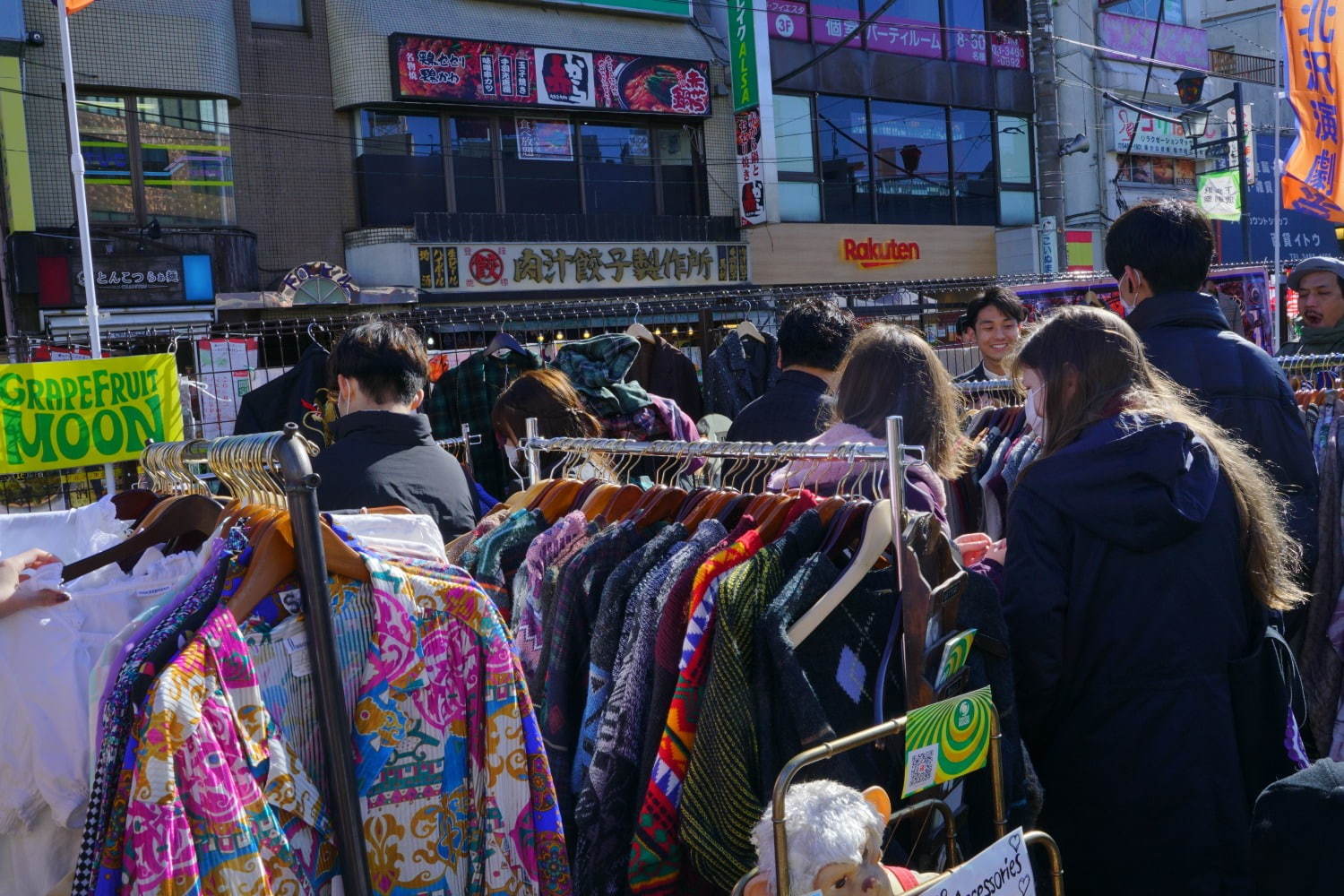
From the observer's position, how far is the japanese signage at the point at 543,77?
14352 mm

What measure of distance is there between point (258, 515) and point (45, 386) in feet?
11.6

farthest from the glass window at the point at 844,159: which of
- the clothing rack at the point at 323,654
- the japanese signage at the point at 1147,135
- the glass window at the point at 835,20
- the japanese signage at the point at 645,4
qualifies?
the clothing rack at the point at 323,654

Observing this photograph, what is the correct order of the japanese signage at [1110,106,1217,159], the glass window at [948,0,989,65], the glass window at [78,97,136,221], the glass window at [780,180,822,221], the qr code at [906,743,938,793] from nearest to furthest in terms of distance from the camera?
the qr code at [906,743,938,793] → the glass window at [78,97,136,221] → the glass window at [780,180,822,221] → the glass window at [948,0,989,65] → the japanese signage at [1110,106,1217,159]

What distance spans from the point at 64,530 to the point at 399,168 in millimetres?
13048

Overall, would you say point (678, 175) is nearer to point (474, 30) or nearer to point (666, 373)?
point (474, 30)

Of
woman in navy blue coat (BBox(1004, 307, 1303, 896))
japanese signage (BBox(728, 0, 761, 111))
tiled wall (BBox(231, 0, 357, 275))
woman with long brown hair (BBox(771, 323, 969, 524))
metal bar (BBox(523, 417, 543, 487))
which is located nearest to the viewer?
woman in navy blue coat (BBox(1004, 307, 1303, 896))

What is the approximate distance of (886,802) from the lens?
1837mm

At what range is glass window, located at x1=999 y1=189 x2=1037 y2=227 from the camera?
67.1 ft

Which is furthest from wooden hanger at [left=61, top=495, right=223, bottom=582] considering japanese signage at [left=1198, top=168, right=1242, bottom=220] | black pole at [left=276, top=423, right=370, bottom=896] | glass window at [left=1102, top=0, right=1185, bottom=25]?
glass window at [left=1102, top=0, right=1185, bottom=25]

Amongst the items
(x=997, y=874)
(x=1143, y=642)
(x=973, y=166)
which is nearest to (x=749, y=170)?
(x=973, y=166)

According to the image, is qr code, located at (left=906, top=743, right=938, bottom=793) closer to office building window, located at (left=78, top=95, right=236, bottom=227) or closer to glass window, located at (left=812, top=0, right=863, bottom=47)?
office building window, located at (left=78, top=95, right=236, bottom=227)

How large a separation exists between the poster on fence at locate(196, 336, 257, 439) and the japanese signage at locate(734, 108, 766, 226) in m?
10.6

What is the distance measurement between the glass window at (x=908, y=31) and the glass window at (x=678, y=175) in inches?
155

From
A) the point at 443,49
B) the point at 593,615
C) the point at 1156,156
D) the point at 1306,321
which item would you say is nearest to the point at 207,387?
the point at 593,615
